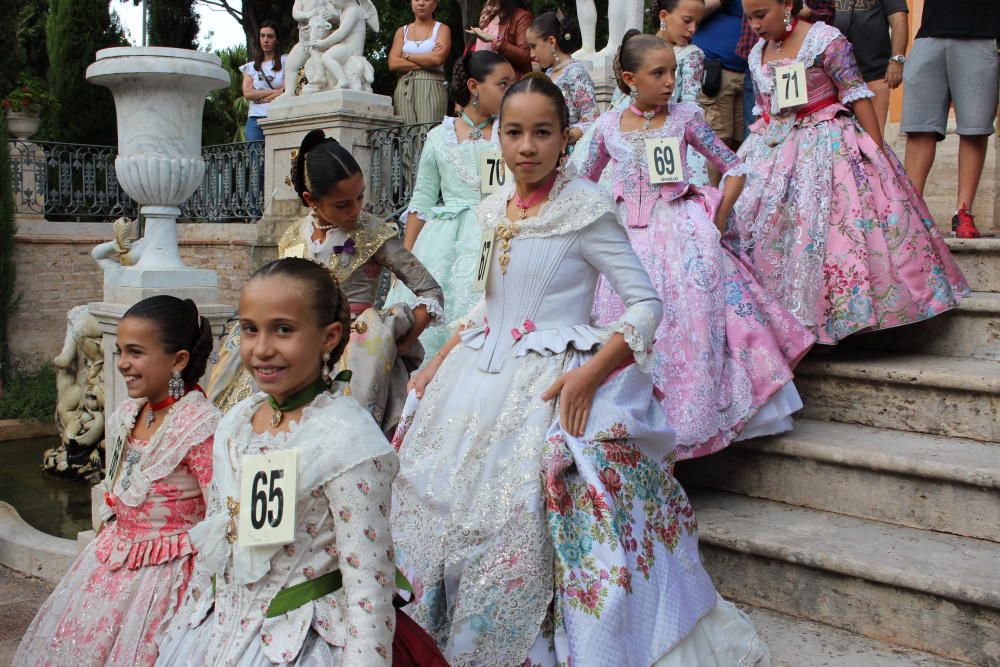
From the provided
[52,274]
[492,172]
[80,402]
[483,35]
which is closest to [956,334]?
[492,172]

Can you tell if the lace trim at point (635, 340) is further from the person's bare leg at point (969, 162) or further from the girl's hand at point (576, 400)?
the person's bare leg at point (969, 162)

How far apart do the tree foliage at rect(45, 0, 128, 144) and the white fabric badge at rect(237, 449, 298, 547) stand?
15072 millimetres

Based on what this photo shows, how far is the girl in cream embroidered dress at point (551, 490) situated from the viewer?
8.66 feet

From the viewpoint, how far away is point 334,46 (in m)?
8.38

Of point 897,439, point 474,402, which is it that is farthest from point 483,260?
point 897,439

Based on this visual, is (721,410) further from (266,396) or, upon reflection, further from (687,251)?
(266,396)

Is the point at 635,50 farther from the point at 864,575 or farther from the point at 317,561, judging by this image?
the point at 317,561

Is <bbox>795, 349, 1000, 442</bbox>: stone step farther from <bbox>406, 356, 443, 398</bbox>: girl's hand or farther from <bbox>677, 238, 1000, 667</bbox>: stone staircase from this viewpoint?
<bbox>406, 356, 443, 398</bbox>: girl's hand

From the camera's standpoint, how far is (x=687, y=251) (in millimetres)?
3973

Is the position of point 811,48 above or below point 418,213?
above

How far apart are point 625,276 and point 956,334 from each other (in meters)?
2.15

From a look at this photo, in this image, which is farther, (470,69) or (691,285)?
(470,69)

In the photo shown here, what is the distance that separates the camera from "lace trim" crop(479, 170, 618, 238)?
289 centimetres

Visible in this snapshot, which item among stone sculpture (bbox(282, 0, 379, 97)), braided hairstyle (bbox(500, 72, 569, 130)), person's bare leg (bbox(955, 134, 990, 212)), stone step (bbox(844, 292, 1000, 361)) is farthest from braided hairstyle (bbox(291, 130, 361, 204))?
stone sculpture (bbox(282, 0, 379, 97))
